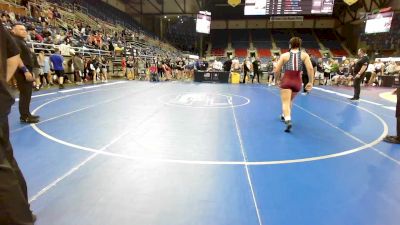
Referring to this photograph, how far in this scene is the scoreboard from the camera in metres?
17.0

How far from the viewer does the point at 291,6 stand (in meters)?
17.3

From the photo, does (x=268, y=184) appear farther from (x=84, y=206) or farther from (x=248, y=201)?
(x=84, y=206)

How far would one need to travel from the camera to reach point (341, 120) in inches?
250

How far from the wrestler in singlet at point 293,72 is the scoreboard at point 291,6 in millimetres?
13789

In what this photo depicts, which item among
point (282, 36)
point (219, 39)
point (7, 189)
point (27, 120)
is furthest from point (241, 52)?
point (7, 189)

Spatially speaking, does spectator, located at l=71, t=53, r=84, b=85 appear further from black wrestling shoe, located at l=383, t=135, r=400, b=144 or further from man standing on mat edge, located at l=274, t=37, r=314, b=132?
black wrestling shoe, located at l=383, t=135, r=400, b=144

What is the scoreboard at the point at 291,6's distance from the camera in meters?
17.0

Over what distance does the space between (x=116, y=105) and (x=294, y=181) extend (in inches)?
233

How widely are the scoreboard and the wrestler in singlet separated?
1379 centimetres

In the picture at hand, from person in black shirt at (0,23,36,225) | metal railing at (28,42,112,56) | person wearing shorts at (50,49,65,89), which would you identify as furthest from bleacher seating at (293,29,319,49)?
person in black shirt at (0,23,36,225)

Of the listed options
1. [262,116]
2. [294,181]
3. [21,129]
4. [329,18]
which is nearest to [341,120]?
[262,116]

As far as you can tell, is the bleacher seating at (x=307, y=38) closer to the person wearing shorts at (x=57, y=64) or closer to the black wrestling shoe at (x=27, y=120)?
the person wearing shorts at (x=57, y=64)

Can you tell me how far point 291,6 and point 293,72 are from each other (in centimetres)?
1407

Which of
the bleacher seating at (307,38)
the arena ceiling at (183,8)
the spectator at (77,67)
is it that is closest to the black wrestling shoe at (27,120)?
the spectator at (77,67)
